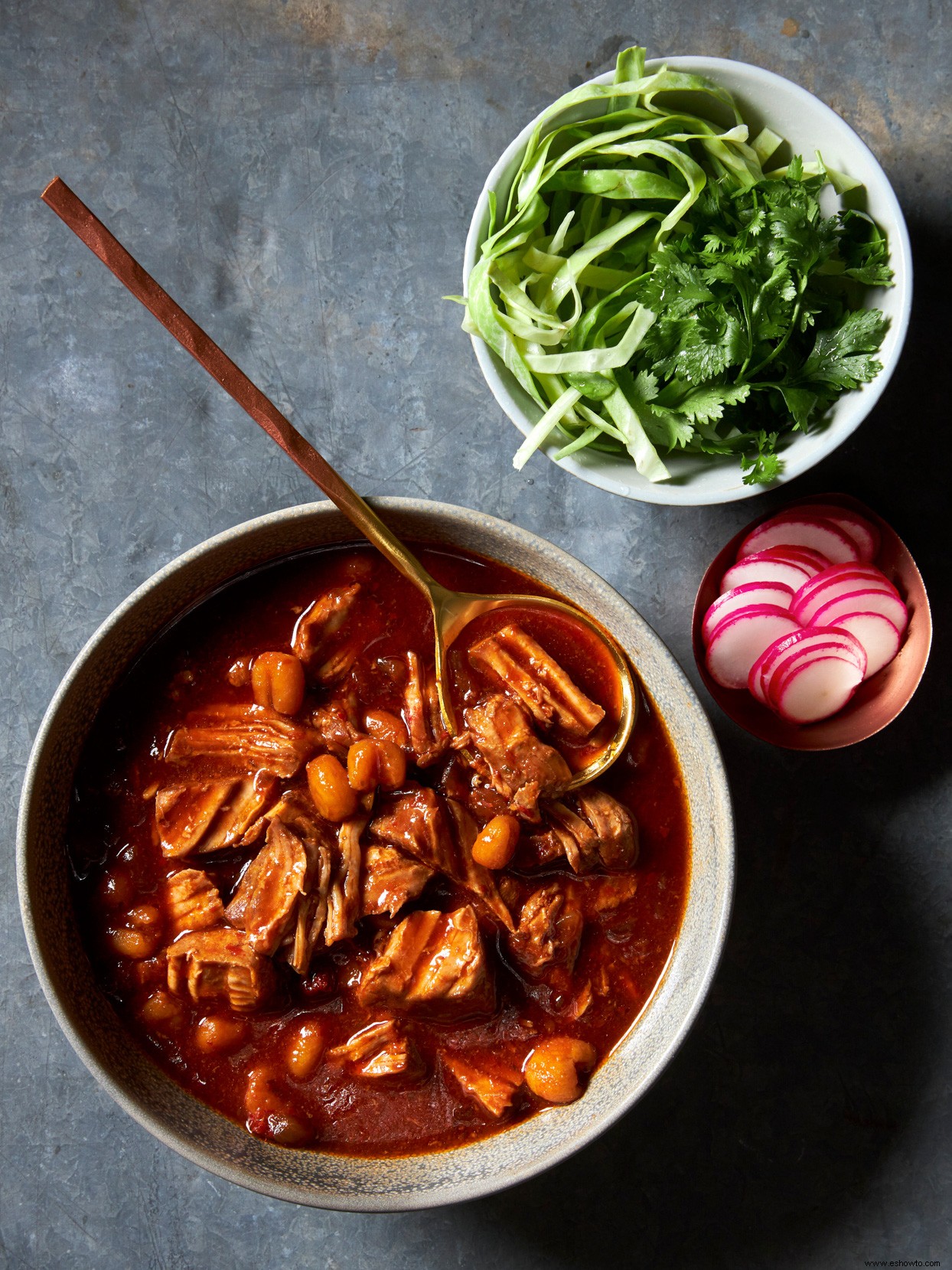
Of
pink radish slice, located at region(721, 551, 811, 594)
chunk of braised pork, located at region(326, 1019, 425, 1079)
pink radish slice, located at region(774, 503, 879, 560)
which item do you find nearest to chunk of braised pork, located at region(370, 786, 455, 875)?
chunk of braised pork, located at region(326, 1019, 425, 1079)

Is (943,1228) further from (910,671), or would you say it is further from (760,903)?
(910,671)

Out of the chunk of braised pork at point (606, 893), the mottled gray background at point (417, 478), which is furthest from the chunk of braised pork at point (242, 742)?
the chunk of braised pork at point (606, 893)

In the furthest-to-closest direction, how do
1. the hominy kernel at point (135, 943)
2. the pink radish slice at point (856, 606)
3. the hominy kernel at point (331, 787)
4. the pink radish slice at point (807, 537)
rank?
the pink radish slice at point (807, 537) < the pink radish slice at point (856, 606) < the hominy kernel at point (135, 943) < the hominy kernel at point (331, 787)

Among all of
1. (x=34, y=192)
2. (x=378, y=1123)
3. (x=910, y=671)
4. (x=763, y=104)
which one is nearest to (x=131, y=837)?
(x=378, y=1123)

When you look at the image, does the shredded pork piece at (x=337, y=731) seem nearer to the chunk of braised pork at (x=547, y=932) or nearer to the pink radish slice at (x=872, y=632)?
the chunk of braised pork at (x=547, y=932)

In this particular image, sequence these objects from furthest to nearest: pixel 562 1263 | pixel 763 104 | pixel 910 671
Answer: pixel 562 1263 → pixel 910 671 → pixel 763 104
